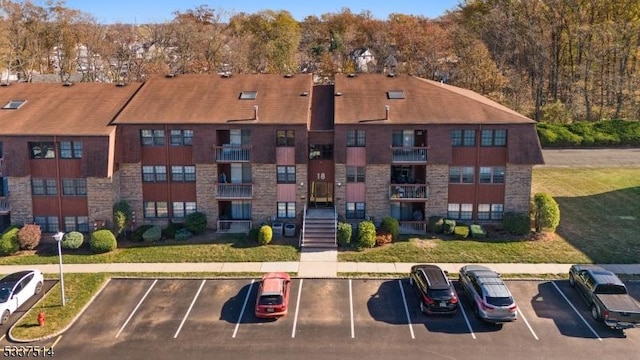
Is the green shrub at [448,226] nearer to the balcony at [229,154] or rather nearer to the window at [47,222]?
the balcony at [229,154]

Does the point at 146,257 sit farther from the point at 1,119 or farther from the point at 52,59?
the point at 52,59

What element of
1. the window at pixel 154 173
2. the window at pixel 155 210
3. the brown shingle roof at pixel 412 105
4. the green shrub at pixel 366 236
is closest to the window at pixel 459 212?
the brown shingle roof at pixel 412 105

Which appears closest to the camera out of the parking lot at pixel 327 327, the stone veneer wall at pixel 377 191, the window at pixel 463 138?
the parking lot at pixel 327 327

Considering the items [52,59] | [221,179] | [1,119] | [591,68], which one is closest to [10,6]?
[52,59]

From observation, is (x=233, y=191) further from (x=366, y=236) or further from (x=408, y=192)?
(x=408, y=192)

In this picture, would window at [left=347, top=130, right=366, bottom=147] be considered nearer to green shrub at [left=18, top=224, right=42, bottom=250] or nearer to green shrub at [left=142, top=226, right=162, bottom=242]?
green shrub at [left=142, top=226, right=162, bottom=242]

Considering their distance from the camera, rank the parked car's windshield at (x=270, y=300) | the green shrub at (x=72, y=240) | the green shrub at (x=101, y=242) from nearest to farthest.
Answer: the parked car's windshield at (x=270, y=300)
the green shrub at (x=101, y=242)
the green shrub at (x=72, y=240)

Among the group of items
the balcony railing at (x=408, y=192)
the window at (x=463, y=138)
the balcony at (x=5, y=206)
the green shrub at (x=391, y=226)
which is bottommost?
the green shrub at (x=391, y=226)
